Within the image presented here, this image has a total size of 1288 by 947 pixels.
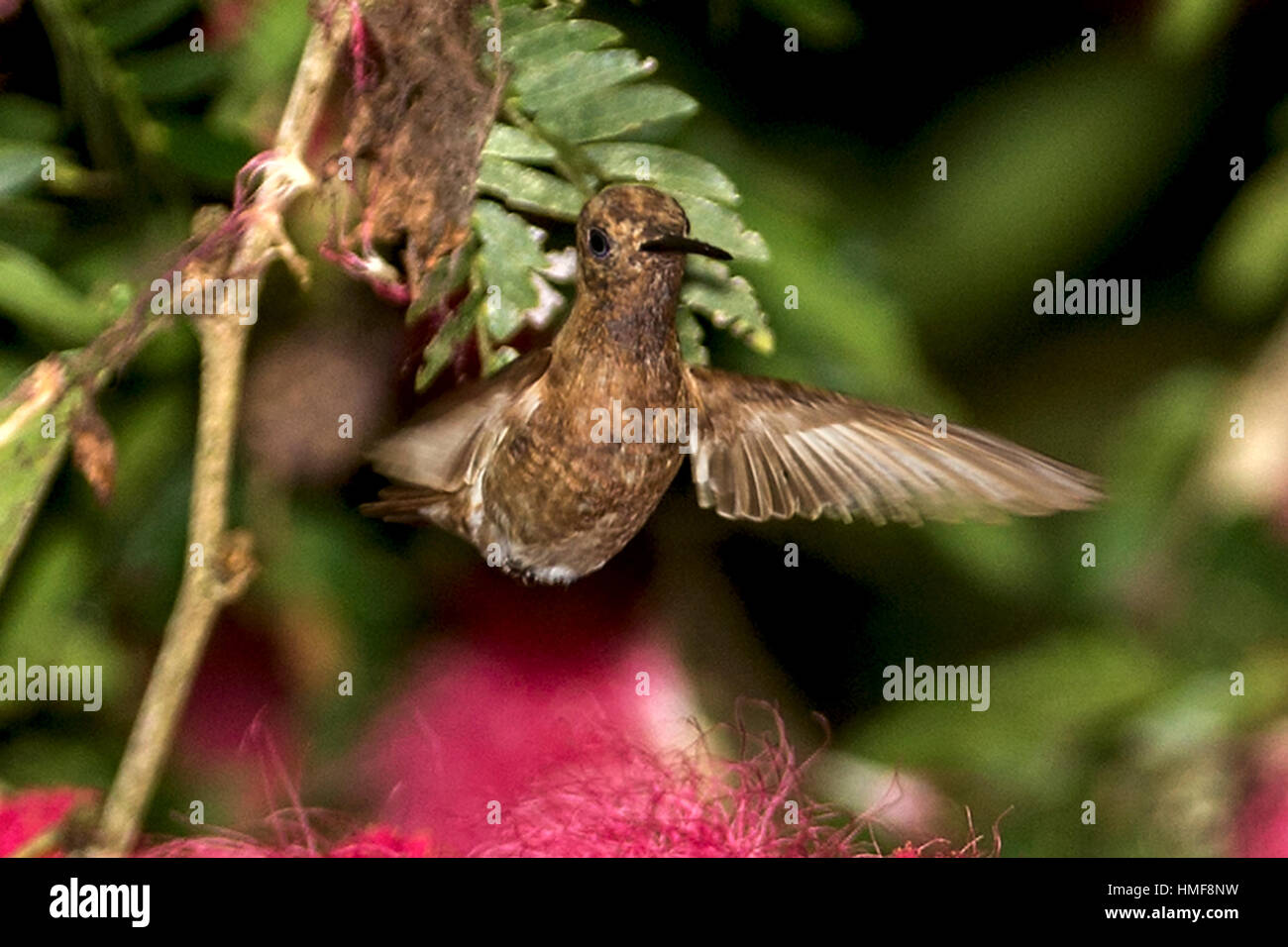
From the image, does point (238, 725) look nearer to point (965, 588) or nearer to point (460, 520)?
point (460, 520)

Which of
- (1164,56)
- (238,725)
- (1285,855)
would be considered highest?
(1164,56)

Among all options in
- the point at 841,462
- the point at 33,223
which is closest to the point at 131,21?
the point at 33,223

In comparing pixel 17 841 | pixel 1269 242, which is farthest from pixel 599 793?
pixel 1269 242

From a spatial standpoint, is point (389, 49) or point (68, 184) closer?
point (389, 49)

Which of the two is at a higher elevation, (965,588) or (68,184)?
(68,184)

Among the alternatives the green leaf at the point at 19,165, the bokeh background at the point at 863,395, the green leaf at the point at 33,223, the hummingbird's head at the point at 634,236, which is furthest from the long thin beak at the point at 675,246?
the green leaf at the point at 33,223

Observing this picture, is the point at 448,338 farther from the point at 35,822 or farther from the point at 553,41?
the point at 35,822

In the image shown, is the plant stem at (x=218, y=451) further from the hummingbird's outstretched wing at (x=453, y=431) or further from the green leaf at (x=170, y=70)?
the green leaf at (x=170, y=70)
